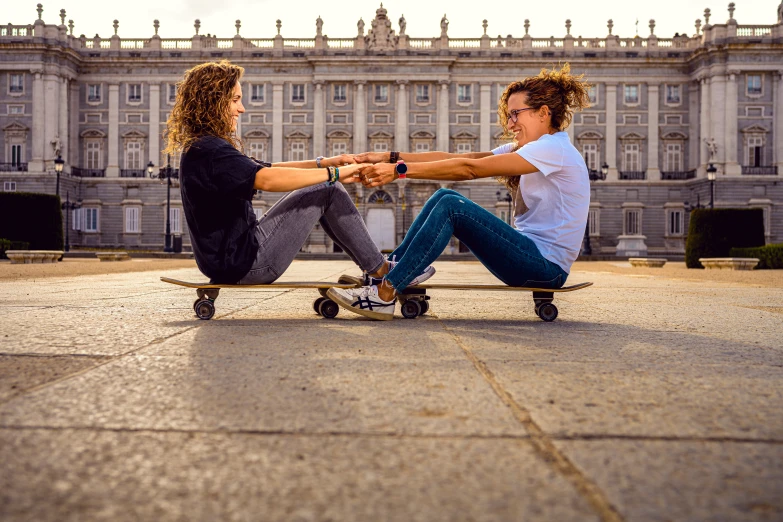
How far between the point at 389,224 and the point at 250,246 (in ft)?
103

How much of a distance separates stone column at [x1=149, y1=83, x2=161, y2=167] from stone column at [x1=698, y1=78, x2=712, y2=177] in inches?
1120

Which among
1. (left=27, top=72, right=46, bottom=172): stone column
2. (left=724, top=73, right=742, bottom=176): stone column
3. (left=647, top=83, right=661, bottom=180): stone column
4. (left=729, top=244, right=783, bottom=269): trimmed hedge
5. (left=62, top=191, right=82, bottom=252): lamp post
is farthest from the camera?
(left=647, top=83, right=661, bottom=180): stone column

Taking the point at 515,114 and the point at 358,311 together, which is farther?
the point at 515,114

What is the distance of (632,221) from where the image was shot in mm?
34594

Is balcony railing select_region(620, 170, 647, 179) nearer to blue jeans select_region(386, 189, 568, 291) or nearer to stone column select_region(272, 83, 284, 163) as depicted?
stone column select_region(272, 83, 284, 163)

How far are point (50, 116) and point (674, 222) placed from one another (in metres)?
33.3

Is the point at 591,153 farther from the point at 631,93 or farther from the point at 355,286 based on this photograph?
the point at 355,286

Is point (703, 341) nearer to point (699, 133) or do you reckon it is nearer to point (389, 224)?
point (389, 224)

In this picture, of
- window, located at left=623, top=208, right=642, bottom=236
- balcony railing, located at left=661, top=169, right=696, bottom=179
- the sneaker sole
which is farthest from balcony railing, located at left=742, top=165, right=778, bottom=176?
the sneaker sole

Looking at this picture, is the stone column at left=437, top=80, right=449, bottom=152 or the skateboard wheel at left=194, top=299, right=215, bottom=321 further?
the stone column at left=437, top=80, right=449, bottom=152

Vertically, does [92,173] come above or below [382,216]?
above

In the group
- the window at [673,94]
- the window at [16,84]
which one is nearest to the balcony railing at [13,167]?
the window at [16,84]

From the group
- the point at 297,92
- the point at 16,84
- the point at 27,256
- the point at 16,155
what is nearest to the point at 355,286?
the point at 27,256

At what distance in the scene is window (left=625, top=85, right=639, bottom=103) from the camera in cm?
3488
